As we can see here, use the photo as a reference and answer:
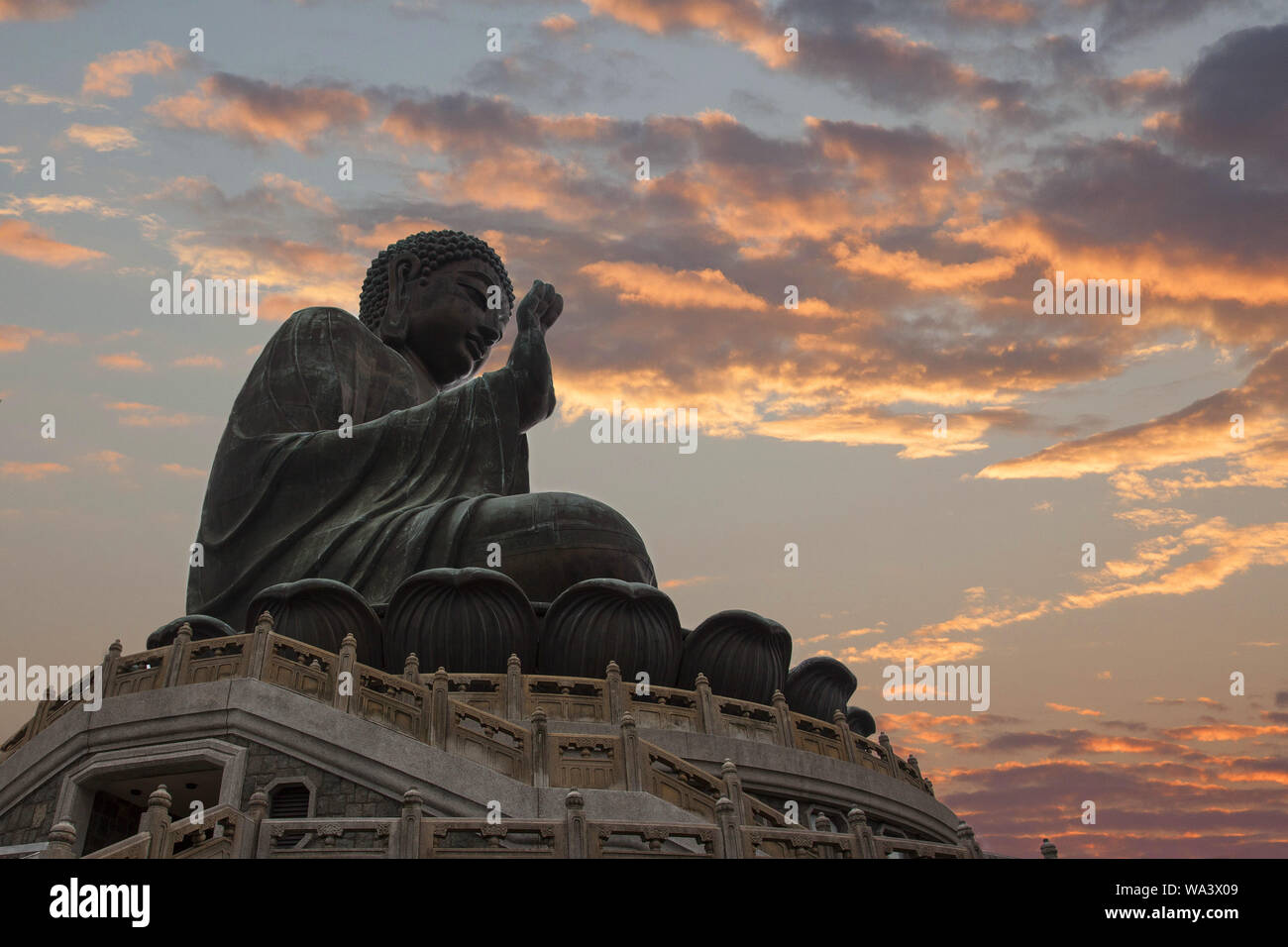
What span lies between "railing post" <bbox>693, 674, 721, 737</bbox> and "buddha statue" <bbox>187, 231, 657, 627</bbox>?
2.34m

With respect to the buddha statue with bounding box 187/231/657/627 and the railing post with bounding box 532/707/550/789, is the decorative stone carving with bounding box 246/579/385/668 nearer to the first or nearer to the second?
the buddha statue with bounding box 187/231/657/627

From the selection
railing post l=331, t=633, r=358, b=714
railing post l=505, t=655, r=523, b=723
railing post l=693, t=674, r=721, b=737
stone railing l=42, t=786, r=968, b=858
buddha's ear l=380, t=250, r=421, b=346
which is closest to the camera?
stone railing l=42, t=786, r=968, b=858

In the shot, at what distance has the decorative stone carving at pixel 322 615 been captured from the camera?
42.5ft

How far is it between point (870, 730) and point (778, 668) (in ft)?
8.81

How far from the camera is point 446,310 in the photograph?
19906 millimetres

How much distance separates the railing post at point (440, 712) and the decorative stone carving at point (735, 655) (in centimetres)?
438

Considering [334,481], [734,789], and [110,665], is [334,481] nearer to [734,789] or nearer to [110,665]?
[110,665]

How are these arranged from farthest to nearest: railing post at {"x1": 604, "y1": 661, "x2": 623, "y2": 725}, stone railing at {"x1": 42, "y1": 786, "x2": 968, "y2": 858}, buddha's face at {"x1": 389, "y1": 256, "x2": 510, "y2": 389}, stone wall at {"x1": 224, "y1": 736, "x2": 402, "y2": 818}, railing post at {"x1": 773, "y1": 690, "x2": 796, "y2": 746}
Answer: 1. buddha's face at {"x1": 389, "y1": 256, "x2": 510, "y2": 389}
2. railing post at {"x1": 773, "y1": 690, "x2": 796, "y2": 746}
3. railing post at {"x1": 604, "y1": 661, "x2": 623, "y2": 725}
4. stone wall at {"x1": 224, "y1": 736, "x2": 402, "y2": 818}
5. stone railing at {"x1": 42, "y1": 786, "x2": 968, "y2": 858}

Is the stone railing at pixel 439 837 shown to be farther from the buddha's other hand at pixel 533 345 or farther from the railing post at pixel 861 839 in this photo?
the buddha's other hand at pixel 533 345

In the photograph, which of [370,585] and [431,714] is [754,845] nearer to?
[431,714]

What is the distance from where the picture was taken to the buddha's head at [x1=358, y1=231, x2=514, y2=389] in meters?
20.0

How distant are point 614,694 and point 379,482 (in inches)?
223

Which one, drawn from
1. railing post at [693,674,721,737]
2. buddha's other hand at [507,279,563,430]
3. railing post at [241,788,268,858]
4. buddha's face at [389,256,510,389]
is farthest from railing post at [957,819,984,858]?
buddha's face at [389,256,510,389]
